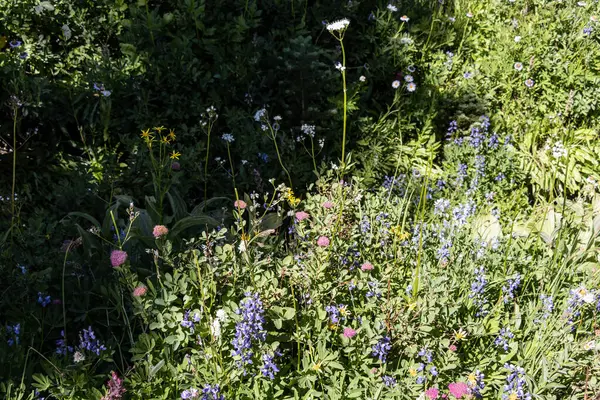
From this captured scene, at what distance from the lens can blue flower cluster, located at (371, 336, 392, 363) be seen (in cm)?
216

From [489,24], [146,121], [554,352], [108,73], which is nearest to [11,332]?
[146,121]

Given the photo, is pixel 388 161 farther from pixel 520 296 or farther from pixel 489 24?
pixel 489 24

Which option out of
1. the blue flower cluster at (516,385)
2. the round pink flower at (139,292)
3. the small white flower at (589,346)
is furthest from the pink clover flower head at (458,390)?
the round pink flower at (139,292)

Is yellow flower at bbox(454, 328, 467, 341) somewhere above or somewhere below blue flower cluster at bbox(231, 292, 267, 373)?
below

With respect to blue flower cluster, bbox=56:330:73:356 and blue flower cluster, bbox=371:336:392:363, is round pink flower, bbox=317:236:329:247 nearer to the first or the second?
blue flower cluster, bbox=371:336:392:363

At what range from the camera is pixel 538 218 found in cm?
348

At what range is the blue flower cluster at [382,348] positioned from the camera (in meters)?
2.16

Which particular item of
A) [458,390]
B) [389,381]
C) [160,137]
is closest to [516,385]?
[458,390]

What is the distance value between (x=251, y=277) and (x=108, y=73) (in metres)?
1.81

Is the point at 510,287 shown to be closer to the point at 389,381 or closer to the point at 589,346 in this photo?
the point at 589,346

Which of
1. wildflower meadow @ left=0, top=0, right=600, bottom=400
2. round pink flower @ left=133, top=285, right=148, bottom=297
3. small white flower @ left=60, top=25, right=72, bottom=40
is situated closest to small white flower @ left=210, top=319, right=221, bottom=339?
wildflower meadow @ left=0, top=0, right=600, bottom=400

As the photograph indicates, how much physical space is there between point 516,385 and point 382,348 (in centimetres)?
51

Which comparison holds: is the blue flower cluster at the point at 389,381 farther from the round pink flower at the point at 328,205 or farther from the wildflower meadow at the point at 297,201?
the round pink flower at the point at 328,205

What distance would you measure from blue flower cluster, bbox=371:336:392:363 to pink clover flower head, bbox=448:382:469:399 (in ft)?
0.84
